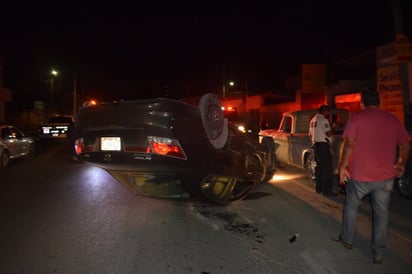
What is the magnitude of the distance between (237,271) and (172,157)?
6.48ft

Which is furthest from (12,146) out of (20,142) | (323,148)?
(323,148)


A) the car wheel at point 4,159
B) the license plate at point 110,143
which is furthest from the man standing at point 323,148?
the car wheel at point 4,159

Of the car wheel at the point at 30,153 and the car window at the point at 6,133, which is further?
the car wheel at the point at 30,153

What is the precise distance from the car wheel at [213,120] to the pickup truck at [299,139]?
3418 mm

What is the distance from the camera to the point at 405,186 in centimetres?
781

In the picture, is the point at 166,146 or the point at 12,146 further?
the point at 12,146

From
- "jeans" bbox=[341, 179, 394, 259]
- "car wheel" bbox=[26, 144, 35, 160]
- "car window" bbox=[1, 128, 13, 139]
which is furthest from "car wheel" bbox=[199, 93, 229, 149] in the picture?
"car wheel" bbox=[26, 144, 35, 160]

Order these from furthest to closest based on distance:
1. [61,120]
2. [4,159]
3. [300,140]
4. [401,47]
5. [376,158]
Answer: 1. [61,120]
2. [4,159]
3. [401,47]
4. [300,140]
5. [376,158]

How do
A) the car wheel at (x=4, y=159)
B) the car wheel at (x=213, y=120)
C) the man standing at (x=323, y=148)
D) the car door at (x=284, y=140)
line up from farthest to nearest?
the car wheel at (x=4, y=159), the car door at (x=284, y=140), the man standing at (x=323, y=148), the car wheel at (x=213, y=120)

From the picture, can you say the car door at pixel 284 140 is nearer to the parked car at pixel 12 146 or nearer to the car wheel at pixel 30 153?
the parked car at pixel 12 146

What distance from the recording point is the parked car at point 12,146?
13.1 metres

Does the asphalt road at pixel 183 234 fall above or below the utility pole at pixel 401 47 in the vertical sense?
below

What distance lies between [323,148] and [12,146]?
34.5 ft

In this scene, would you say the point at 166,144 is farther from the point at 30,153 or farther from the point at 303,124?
the point at 30,153
